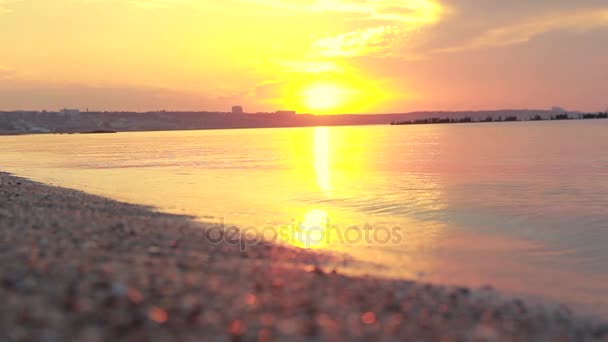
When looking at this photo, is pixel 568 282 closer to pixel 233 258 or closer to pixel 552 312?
pixel 552 312

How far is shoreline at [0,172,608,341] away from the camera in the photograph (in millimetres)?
5969

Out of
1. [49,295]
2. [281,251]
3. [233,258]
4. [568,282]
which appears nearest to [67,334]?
[49,295]

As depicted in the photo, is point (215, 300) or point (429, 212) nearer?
point (215, 300)

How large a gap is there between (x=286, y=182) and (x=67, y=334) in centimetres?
2592

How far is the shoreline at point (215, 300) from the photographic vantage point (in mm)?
5969

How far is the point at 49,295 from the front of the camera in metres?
6.44

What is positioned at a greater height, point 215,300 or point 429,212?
point 215,300

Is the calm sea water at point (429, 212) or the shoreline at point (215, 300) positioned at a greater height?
the shoreline at point (215, 300)

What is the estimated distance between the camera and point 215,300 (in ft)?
23.2

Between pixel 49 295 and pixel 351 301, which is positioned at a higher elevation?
pixel 49 295

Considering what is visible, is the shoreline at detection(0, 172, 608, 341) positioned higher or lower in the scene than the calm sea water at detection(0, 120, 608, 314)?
higher

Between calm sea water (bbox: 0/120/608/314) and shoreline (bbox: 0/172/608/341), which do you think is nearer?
shoreline (bbox: 0/172/608/341)

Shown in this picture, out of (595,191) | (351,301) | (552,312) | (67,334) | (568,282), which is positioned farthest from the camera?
(595,191)

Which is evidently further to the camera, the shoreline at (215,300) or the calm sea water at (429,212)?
the calm sea water at (429,212)
